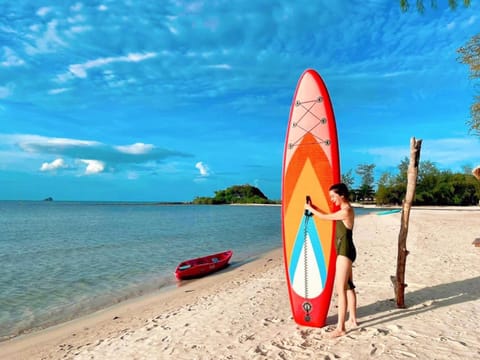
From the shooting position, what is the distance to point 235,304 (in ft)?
17.9

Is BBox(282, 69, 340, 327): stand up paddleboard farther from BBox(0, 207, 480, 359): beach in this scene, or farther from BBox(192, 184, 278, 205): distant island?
BBox(192, 184, 278, 205): distant island

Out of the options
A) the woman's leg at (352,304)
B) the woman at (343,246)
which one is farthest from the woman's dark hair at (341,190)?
the woman's leg at (352,304)

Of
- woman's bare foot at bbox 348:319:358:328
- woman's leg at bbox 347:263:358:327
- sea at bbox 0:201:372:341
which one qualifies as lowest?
sea at bbox 0:201:372:341

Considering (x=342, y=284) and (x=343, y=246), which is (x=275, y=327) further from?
(x=343, y=246)

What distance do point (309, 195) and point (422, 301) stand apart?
226cm

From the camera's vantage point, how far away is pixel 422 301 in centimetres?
472

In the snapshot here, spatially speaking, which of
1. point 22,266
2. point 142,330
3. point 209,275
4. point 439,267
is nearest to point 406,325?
point 142,330

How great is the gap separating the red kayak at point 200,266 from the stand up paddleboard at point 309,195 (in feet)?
18.5

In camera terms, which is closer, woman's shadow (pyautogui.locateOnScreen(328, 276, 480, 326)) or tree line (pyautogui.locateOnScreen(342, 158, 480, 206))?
woman's shadow (pyautogui.locateOnScreen(328, 276, 480, 326))

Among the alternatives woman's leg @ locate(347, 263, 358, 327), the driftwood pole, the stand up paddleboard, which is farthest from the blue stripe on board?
the driftwood pole

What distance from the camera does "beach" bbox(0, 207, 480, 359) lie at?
3357mm

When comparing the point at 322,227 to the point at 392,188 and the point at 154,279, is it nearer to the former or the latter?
the point at 154,279

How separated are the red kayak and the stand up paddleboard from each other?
562 centimetres

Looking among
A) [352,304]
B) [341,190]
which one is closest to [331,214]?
[341,190]
